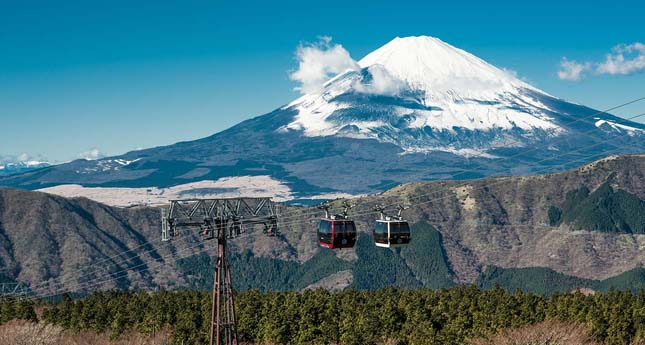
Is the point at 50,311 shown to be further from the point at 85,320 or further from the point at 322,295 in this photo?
the point at 322,295

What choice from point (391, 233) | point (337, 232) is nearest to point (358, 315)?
point (391, 233)

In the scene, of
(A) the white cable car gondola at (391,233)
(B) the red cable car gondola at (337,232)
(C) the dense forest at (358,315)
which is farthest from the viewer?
(C) the dense forest at (358,315)

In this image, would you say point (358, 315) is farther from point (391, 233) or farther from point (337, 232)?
point (337, 232)

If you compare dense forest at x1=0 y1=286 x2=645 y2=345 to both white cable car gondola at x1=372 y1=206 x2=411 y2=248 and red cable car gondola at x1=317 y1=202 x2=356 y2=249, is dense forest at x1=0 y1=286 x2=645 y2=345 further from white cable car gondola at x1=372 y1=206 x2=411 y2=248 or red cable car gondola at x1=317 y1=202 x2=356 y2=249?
red cable car gondola at x1=317 y1=202 x2=356 y2=249

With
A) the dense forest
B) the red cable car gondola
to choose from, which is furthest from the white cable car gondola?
the dense forest

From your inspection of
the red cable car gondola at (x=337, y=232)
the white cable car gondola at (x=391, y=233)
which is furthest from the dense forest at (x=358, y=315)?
the red cable car gondola at (x=337, y=232)

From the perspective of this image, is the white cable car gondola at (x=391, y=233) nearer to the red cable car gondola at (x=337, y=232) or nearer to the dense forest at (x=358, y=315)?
the red cable car gondola at (x=337, y=232)
